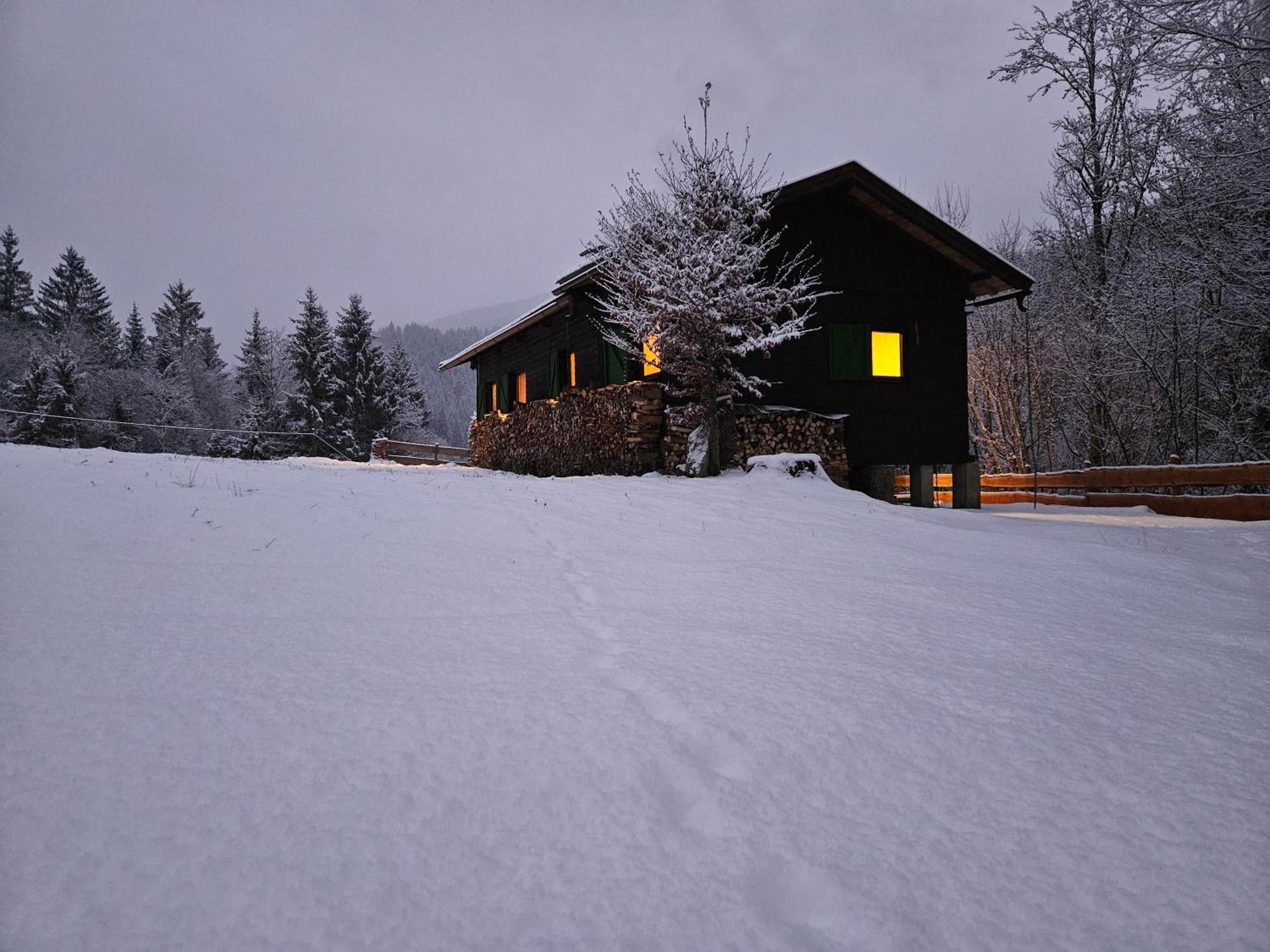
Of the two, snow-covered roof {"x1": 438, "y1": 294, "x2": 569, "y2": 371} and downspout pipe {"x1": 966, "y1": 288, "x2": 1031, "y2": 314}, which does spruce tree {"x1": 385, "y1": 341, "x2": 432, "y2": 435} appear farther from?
downspout pipe {"x1": 966, "y1": 288, "x2": 1031, "y2": 314}

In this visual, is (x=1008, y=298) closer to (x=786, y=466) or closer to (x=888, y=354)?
(x=888, y=354)

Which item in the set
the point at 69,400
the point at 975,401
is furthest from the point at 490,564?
the point at 69,400

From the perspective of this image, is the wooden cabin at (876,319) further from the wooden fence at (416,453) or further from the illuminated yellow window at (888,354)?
the wooden fence at (416,453)

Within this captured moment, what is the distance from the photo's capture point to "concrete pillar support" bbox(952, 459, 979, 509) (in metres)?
12.0

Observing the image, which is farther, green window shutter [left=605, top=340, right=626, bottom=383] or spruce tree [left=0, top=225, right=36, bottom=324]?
spruce tree [left=0, top=225, right=36, bottom=324]

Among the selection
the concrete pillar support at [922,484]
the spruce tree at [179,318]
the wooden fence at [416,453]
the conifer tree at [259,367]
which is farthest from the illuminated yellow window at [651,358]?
the spruce tree at [179,318]

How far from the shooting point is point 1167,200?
37.4ft

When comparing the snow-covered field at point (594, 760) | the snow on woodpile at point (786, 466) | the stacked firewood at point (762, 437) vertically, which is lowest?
the snow-covered field at point (594, 760)

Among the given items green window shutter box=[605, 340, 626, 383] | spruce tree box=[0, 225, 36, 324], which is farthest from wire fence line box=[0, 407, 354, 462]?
spruce tree box=[0, 225, 36, 324]

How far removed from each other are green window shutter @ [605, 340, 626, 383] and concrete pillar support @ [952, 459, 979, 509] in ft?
22.0

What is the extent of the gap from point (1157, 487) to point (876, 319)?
565 centimetres

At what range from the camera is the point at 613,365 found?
11703 millimetres

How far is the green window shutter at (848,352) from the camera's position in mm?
10977

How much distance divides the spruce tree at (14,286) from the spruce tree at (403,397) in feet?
90.8
